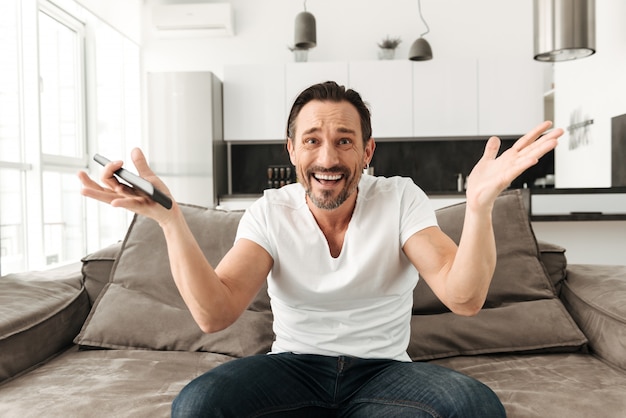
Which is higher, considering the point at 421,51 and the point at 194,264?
the point at 421,51

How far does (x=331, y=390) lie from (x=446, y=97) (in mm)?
4758

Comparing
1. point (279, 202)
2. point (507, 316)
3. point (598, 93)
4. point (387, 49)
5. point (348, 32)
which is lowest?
point (507, 316)

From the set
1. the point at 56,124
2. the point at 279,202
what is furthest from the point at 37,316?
the point at 56,124

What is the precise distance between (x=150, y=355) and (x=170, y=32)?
4987mm

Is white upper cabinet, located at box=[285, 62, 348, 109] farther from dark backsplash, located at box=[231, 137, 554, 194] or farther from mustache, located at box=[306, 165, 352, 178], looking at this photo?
mustache, located at box=[306, 165, 352, 178]

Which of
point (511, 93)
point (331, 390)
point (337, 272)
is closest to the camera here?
point (331, 390)

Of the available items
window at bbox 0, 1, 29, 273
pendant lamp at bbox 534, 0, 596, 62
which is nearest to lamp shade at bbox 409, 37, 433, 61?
pendant lamp at bbox 534, 0, 596, 62

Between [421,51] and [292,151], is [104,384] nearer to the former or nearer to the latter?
[292,151]

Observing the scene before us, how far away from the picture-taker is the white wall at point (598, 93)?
4.04 metres

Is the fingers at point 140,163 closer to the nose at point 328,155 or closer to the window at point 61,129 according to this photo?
the nose at point 328,155

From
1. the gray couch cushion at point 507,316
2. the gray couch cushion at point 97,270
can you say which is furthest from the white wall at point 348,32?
the gray couch cushion at point 507,316

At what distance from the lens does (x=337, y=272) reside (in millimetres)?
1373

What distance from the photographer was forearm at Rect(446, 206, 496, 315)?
113 centimetres

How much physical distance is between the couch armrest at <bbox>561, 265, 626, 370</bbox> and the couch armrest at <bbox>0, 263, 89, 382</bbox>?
5.15 feet
